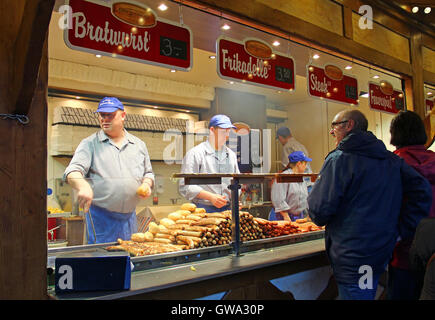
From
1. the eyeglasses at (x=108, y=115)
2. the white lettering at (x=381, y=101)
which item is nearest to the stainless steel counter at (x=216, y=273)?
the eyeglasses at (x=108, y=115)

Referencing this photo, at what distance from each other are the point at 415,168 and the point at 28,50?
2361 mm

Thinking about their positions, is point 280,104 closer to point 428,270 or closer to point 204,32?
point 204,32

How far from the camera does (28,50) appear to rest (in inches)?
61.1

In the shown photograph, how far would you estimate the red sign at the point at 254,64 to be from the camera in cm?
320

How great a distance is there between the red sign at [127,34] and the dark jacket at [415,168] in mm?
1734

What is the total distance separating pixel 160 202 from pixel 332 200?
109 cm

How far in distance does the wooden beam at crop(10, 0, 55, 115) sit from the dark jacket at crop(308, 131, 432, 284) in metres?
1.59

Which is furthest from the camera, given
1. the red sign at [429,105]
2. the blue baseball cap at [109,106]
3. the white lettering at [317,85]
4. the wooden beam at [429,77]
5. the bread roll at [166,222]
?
the red sign at [429,105]

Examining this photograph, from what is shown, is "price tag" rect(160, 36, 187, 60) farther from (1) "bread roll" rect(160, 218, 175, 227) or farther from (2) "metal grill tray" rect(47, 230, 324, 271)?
(2) "metal grill tray" rect(47, 230, 324, 271)

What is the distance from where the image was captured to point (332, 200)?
82.6 inches

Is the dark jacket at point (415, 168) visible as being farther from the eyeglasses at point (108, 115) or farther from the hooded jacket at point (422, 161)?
the eyeglasses at point (108, 115)

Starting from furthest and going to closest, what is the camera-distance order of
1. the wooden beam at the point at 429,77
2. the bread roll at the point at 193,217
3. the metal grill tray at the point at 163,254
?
the wooden beam at the point at 429,77, the bread roll at the point at 193,217, the metal grill tray at the point at 163,254
